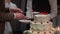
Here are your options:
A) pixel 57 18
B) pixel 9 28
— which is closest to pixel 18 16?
pixel 9 28

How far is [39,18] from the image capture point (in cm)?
62

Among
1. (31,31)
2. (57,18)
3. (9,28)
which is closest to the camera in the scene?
(31,31)

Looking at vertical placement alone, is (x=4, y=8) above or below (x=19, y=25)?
above

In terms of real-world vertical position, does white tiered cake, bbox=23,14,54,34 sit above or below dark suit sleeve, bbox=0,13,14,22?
below

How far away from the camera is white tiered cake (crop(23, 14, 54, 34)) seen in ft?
2.01

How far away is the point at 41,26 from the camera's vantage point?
613 mm

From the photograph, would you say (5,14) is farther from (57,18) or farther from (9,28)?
(57,18)

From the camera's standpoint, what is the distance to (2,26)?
679mm

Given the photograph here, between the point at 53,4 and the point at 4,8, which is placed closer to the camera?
the point at 4,8

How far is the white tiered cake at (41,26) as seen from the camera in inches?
24.2

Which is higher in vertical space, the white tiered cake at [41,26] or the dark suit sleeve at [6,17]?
the dark suit sleeve at [6,17]

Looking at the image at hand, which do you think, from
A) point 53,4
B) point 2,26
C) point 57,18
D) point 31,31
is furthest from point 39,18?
point 53,4

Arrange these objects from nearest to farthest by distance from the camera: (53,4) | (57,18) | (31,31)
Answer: (31,31), (57,18), (53,4)

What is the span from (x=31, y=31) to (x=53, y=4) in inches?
17.9
